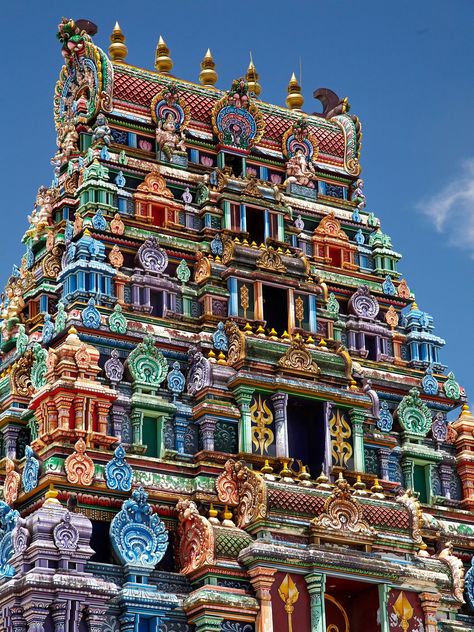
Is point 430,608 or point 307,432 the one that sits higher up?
point 307,432

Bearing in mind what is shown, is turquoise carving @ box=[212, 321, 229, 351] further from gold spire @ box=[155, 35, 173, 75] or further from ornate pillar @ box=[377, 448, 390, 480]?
gold spire @ box=[155, 35, 173, 75]

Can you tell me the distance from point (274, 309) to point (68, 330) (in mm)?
6967

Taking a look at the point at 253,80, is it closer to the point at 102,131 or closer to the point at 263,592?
the point at 102,131

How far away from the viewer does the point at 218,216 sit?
51094 millimetres

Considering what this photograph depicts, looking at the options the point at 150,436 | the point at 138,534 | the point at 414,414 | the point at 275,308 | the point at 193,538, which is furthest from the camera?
the point at 414,414

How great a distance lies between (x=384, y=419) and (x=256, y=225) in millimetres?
6927

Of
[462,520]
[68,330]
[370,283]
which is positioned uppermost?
[370,283]

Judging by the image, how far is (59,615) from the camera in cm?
4044

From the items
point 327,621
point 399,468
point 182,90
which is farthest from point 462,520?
point 182,90

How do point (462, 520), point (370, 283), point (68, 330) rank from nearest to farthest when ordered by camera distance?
point (68, 330) < point (462, 520) < point (370, 283)

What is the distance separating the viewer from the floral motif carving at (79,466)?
141 feet

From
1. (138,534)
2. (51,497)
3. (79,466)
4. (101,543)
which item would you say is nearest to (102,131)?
(79,466)

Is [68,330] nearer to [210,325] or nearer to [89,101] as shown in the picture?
[210,325]

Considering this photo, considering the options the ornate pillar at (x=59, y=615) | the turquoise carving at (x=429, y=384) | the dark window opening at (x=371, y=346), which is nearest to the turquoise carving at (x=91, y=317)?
the ornate pillar at (x=59, y=615)
